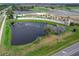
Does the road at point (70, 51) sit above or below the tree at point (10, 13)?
below

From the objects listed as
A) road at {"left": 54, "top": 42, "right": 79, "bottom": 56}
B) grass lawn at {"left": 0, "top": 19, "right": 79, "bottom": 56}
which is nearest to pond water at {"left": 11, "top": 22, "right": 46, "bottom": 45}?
grass lawn at {"left": 0, "top": 19, "right": 79, "bottom": 56}

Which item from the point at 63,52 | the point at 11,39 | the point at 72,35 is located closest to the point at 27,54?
the point at 11,39

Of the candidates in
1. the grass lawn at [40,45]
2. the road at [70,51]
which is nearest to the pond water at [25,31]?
the grass lawn at [40,45]

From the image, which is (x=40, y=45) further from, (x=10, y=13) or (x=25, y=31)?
(x=10, y=13)

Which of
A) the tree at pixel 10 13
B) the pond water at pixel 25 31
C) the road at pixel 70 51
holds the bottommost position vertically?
the road at pixel 70 51

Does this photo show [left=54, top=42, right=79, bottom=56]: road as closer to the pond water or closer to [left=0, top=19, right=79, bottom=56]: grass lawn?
[left=0, top=19, right=79, bottom=56]: grass lawn

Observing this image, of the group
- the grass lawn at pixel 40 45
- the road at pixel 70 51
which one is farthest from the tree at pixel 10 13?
the road at pixel 70 51

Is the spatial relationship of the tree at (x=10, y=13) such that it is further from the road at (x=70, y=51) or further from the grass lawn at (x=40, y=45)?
the road at (x=70, y=51)
